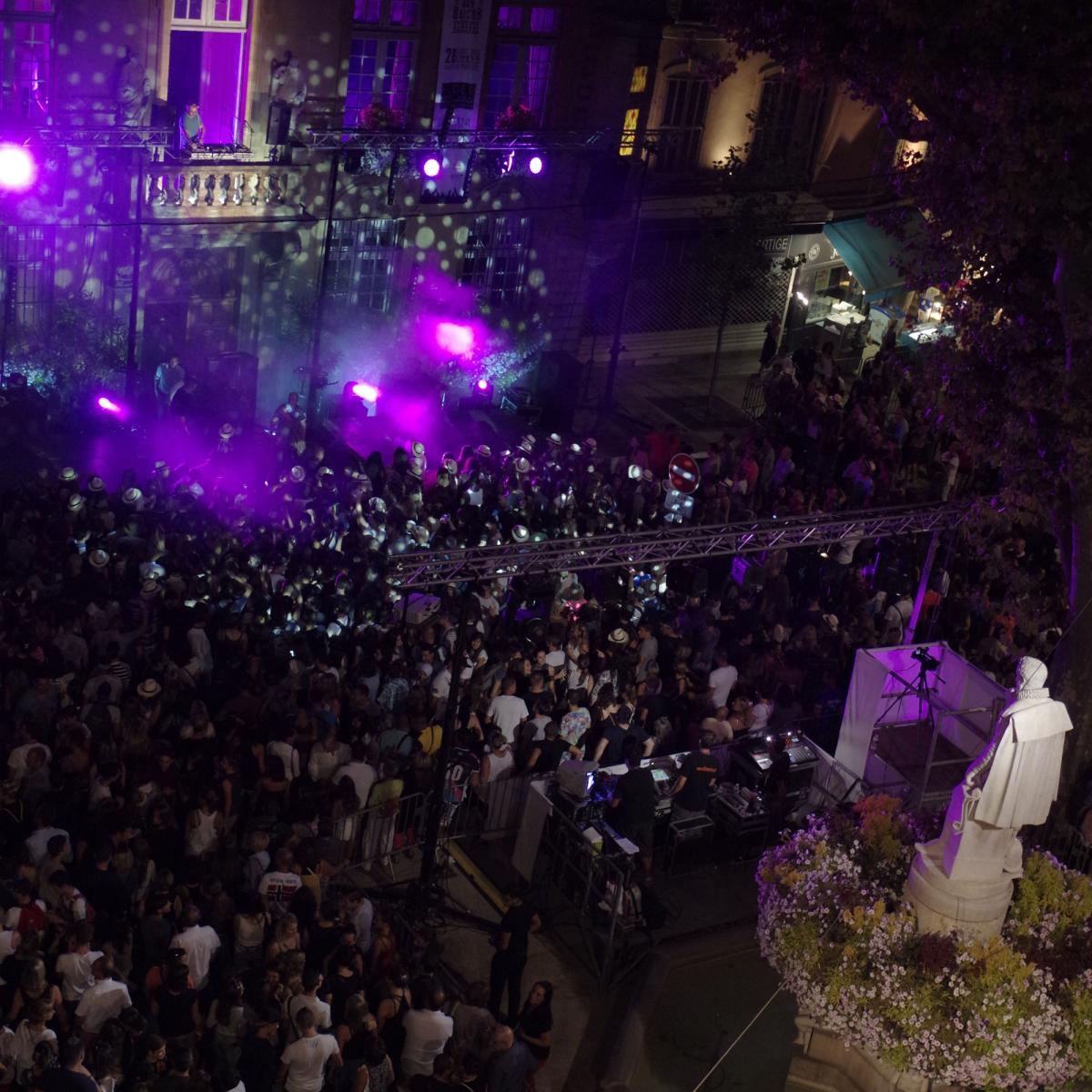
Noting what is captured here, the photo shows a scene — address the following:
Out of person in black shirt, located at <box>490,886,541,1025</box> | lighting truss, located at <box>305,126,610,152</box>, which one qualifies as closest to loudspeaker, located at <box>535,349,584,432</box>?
lighting truss, located at <box>305,126,610,152</box>

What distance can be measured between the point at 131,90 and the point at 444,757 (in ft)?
40.5

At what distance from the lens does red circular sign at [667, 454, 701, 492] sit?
19.8 meters

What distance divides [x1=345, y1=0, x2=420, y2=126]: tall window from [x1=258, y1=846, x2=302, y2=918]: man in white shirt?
1477 centimetres

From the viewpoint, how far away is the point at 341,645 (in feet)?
51.7

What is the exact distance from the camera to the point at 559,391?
25984 mm

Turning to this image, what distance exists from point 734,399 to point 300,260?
27.4 ft

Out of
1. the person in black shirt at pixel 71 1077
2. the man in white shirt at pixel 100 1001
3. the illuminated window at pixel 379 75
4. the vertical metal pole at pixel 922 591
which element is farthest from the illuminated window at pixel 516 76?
the person in black shirt at pixel 71 1077

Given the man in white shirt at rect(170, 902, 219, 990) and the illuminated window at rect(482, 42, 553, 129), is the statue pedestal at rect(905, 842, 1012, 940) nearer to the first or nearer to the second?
the man in white shirt at rect(170, 902, 219, 990)

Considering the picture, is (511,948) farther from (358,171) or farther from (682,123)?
(682,123)

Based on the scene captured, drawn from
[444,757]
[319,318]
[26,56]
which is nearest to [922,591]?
[444,757]

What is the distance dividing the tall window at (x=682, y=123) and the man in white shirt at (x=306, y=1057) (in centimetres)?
2002

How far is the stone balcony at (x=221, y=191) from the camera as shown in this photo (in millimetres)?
21562

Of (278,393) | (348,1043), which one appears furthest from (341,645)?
(278,393)

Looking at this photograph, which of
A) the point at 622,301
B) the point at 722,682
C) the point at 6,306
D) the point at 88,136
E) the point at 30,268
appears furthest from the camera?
the point at 622,301
